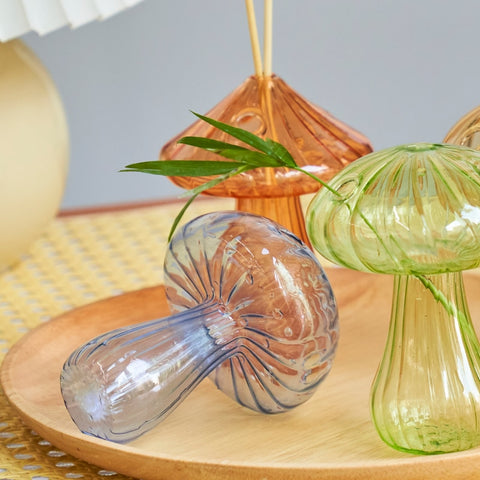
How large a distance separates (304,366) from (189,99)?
79cm

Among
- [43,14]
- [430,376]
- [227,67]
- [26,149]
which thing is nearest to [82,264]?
[26,149]

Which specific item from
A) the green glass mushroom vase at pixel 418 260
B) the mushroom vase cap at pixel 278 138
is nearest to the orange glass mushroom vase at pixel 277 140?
the mushroom vase cap at pixel 278 138

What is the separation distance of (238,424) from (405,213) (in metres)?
0.13

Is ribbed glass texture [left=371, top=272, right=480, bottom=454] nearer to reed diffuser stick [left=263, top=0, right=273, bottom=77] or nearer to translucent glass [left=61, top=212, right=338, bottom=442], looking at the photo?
translucent glass [left=61, top=212, right=338, bottom=442]

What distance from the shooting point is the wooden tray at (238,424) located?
318 millimetres

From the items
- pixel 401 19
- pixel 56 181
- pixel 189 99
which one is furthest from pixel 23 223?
pixel 401 19

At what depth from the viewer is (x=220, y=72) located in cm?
111

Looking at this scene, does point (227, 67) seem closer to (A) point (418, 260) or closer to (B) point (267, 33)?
(B) point (267, 33)

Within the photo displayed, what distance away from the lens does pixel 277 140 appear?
1.52 ft

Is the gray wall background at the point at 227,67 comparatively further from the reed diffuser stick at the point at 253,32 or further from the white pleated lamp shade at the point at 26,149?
the reed diffuser stick at the point at 253,32

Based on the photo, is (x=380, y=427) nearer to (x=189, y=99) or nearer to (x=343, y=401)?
(x=343, y=401)

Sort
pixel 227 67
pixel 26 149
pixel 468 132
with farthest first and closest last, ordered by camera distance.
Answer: pixel 227 67, pixel 26 149, pixel 468 132

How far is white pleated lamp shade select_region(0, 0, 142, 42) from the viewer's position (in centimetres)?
46

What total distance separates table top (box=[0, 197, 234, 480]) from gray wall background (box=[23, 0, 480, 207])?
0.32 m
